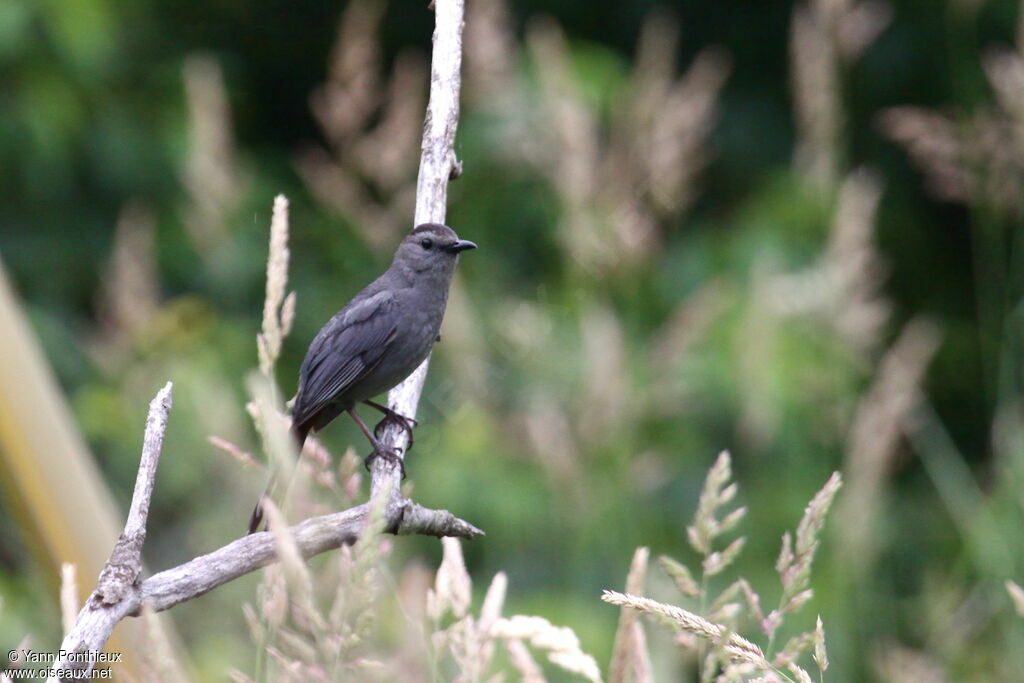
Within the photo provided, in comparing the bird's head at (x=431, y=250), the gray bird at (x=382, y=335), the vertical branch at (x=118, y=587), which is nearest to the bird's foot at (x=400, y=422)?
the gray bird at (x=382, y=335)

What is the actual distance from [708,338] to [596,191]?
3.85 ft

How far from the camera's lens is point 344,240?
5.46 meters

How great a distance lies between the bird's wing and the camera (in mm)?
3107

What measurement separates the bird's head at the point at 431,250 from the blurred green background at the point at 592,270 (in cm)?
58

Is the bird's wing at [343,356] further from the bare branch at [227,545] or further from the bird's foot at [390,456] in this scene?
the bare branch at [227,545]

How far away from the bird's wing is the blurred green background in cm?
27

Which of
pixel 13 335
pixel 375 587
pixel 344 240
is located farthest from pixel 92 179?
pixel 375 587

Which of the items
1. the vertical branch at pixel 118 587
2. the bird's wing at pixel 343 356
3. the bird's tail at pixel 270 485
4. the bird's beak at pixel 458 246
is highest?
the bird's beak at pixel 458 246

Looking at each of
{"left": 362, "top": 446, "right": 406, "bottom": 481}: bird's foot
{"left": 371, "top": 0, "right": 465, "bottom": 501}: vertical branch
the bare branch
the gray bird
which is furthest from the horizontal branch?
the gray bird

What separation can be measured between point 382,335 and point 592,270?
1112mm

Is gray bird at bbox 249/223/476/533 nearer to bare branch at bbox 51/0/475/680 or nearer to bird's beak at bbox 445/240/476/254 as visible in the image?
bird's beak at bbox 445/240/476/254

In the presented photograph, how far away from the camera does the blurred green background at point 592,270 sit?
142 inches

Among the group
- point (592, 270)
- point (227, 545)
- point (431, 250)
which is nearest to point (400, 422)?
point (431, 250)

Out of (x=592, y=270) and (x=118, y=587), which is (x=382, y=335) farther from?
(x=118, y=587)
